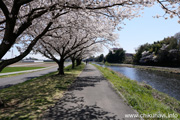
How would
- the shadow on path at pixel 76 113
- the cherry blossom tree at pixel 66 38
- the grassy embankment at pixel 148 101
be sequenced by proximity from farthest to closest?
1. the cherry blossom tree at pixel 66 38
2. the grassy embankment at pixel 148 101
3. the shadow on path at pixel 76 113

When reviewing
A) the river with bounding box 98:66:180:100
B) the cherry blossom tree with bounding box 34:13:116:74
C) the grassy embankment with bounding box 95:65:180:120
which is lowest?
the river with bounding box 98:66:180:100

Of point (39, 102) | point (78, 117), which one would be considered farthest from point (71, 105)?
point (39, 102)

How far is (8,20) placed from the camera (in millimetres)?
5141

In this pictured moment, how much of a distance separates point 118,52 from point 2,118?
294 ft

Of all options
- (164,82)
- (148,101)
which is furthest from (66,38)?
(164,82)

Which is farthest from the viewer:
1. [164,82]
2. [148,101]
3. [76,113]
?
[164,82]

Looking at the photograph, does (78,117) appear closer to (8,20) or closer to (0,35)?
(8,20)

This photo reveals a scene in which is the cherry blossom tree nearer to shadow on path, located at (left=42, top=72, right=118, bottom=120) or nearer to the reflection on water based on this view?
shadow on path, located at (left=42, top=72, right=118, bottom=120)

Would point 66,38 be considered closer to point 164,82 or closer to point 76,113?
point 76,113

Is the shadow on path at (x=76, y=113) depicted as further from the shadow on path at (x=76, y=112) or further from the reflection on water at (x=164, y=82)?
the reflection on water at (x=164, y=82)

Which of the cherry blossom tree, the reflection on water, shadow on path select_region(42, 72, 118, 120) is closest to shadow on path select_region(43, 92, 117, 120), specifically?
shadow on path select_region(42, 72, 118, 120)

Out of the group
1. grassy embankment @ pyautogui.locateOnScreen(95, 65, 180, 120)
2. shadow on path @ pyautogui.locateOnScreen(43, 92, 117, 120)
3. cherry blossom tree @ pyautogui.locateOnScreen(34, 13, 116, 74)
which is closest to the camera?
shadow on path @ pyautogui.locateOnScreen(43, 92, 117, 120)

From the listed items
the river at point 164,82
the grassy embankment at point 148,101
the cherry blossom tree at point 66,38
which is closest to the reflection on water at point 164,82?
the river at point 164,82

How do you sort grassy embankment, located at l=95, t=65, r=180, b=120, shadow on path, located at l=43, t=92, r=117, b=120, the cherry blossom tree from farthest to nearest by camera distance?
1. the cherry blossom tree
2. grassy embankment, located at l=95, t=65, r=180, b=120
3. shadow on path, located at l=43, t=92, r=117, b=120
